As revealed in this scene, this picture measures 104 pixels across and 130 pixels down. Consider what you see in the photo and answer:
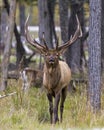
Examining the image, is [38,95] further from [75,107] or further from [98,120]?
[98,120]

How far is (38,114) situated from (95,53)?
65.3 inches

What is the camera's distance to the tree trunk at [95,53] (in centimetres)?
1161

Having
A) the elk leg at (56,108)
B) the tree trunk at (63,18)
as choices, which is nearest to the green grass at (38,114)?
the elk leg at (56,108)

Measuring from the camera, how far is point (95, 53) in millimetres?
11648

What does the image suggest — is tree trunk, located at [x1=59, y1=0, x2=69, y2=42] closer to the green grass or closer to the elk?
the green grass

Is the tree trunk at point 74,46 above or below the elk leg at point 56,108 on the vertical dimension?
above

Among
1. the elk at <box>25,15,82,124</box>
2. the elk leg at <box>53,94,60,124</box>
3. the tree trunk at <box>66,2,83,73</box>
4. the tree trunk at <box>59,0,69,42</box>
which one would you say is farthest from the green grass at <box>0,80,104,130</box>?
the tree trunk at <box>66,2,83,73</box>

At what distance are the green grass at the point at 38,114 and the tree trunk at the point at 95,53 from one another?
0.23 m

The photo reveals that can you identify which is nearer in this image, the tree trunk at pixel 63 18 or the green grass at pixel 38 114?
the green grass at pixel 38 114

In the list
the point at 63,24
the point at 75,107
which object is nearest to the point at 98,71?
the point at 75,107

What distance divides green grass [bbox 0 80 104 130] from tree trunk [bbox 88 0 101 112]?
23 cm

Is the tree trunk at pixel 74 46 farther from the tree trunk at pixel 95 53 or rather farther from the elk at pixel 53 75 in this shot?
the tree trunk at pixel 95 53

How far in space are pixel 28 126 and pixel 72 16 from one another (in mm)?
11696

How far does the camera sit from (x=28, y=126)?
397 inches
